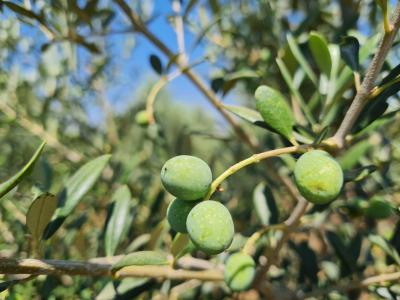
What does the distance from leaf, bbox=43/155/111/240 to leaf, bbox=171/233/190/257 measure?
0.27 metres

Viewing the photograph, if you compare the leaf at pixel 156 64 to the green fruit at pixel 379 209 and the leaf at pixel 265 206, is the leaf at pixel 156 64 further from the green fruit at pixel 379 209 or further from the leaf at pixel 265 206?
the green fruit at pixel 379 209

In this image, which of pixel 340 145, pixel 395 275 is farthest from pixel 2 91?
pixel 395 275

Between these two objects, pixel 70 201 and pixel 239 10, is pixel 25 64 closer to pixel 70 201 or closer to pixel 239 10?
pixel 239 10

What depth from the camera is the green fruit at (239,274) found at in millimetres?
722

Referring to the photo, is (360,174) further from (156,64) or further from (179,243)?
(156,64)

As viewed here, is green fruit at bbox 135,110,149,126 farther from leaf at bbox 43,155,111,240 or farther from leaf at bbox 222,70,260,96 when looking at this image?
leaf at bbox 43,155,111,240

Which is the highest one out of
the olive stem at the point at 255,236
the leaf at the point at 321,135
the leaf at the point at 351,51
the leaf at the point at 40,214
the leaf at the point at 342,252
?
the leaf at the point at 40,214

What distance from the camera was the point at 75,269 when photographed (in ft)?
2.34

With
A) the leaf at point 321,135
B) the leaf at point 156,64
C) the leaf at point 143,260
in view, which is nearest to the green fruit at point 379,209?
the leaf at point 321,135

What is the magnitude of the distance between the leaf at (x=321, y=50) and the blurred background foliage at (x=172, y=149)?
88mm

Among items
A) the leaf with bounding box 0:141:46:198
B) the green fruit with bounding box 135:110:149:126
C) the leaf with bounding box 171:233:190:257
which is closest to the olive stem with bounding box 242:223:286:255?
the leaf with bounding box 171:233:190:257

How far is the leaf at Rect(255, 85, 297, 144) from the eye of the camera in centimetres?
68

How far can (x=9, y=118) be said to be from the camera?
81.1 inches

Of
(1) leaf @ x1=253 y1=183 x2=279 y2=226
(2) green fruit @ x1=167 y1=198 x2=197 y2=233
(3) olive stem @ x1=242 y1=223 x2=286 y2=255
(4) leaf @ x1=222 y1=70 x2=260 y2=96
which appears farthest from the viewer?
(4) leaf @ x1=222 y1=70 x2=260 y2=96
